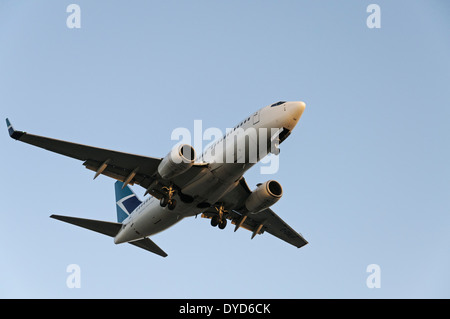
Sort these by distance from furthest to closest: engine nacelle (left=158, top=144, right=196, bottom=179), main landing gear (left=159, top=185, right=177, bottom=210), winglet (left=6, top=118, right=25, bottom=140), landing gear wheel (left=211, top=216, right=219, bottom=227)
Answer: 1. landing gear wheel (left=211, top=216, right=219, bottom=227)
2. main landing gear (left=159, top=185, right=177, bottom=210)
3. engine nacelle (left=158, top=144, right=196, bottom=179)
4. winglet (left=6, top=118, right=25, bottom=140)

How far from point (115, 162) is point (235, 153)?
7.91 m

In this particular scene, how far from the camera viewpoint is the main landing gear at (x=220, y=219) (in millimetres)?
36191

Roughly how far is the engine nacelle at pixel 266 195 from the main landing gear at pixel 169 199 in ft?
18.1

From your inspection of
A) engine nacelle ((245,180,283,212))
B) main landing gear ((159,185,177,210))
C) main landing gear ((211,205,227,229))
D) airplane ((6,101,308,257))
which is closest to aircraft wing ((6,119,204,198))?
airplane ((6,101,308,257))

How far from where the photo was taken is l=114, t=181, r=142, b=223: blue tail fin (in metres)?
41.8

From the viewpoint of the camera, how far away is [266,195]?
33.7 metres

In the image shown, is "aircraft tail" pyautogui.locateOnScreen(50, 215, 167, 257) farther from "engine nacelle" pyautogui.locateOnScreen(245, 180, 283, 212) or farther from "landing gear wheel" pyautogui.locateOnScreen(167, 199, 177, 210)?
"engine nacelle" pyautogui.locateOnScreen(245, 180, 283, 212)

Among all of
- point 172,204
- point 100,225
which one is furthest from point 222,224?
point 100,225

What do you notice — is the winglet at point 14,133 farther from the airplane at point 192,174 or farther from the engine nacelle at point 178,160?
the engine nacelle at point 178,160

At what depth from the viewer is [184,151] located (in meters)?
29.7

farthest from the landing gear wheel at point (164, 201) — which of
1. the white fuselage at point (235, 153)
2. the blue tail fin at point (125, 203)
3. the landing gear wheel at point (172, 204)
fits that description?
the blue tail fin at point (125, 203)

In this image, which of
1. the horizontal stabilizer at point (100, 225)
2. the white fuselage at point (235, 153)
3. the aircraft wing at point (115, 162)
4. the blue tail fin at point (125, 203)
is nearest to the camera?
the white fuselage at point (235, 153)
